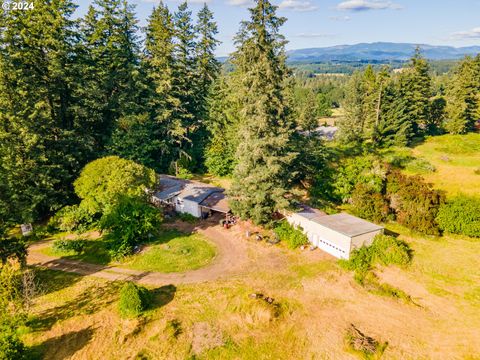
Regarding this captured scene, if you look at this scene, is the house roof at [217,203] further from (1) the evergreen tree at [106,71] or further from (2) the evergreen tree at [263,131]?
(1) the evergreen tree at [106,71]

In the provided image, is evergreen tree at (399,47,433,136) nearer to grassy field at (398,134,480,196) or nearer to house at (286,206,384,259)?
grassy field at (398,134,480,196)

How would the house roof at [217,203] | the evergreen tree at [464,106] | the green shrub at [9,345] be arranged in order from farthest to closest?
1. the evergreen tree at [464,106]
2. the house roof at [217,203]
3. the green shrub at [9,345]

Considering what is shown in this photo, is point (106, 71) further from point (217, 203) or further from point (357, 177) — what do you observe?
point (357, 177)

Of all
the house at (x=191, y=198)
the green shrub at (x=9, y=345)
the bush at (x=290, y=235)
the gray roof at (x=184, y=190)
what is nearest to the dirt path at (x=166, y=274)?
the bush at (x=290, y=235)

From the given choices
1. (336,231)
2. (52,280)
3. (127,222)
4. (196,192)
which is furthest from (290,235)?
(52,280)

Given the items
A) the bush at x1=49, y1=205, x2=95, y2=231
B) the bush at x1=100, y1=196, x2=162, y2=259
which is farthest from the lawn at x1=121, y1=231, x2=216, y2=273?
the bush at x1=49, y1=205, x2=95, y2=231

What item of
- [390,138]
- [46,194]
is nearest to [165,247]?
[46,194]
